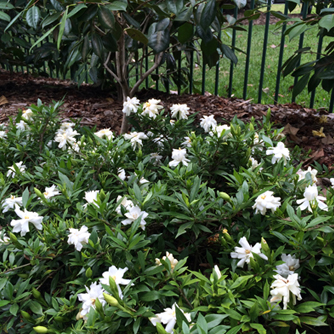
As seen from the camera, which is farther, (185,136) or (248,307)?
(185,136)

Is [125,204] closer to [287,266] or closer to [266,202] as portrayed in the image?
[266,202]

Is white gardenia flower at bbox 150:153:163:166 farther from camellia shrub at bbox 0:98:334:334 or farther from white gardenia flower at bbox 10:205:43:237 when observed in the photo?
white gardenia flower at bbox 10:205:43:237

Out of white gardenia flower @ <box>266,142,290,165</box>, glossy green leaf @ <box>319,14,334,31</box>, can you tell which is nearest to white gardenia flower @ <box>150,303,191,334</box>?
white gardenia flower @ <box>266,142,290,165</box>

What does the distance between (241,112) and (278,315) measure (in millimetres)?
2366

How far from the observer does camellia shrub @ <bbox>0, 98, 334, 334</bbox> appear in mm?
1105

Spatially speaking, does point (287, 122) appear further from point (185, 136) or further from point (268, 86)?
point (268, 86)

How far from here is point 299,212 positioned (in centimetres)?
130

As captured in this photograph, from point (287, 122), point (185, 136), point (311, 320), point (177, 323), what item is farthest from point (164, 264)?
point (287, 122)

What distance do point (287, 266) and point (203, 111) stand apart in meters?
2.19

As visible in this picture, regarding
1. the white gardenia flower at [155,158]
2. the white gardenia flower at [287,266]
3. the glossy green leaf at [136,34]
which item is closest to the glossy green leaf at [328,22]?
the glossy green leaf at [136,34]

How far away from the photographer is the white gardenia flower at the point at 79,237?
4.25 ft

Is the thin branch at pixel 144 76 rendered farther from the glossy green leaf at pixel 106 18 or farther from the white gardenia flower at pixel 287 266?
the white gardenia flower at pixel 287 266

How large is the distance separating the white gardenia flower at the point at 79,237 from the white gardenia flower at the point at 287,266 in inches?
27.9

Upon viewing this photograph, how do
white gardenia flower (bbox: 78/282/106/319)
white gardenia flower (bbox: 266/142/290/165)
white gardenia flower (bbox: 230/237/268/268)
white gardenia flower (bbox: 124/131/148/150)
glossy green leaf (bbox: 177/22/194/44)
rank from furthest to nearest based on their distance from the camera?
glossy green leaf (bbox: 177/22/194/44) → white gardenia flower (bbox: 124/131/148/150) → white gardenia flower (bbox: 266/142/290/165) → white gardenia flower (bbox: 230/237/268/268) → white gardenia flower (bbox: 78/282/106/319)
